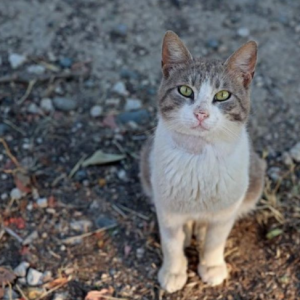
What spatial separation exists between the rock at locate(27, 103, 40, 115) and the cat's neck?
134 cm

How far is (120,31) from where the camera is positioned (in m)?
4.08

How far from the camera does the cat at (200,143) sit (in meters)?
2.35

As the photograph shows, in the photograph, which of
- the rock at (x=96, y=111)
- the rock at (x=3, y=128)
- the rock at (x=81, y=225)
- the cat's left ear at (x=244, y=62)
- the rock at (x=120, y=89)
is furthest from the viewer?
the rock at (x=120, y=89)

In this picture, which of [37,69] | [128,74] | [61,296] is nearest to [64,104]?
[37,69]

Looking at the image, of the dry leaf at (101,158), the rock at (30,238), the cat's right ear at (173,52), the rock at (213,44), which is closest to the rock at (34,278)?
the rock at (30,238)

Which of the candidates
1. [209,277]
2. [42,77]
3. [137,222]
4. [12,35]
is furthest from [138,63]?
[209,277]

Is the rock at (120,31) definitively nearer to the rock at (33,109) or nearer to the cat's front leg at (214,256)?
the rock at (33,109)

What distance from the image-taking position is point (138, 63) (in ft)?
12.8

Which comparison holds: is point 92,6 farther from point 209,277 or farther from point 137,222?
point 209,277

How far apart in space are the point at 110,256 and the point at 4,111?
3.80 ft

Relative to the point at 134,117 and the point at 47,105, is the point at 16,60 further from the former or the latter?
the point at 134,117

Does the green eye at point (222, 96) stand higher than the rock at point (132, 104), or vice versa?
the green eye at point (222, 96)

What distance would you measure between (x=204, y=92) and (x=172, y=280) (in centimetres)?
100

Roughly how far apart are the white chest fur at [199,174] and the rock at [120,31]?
1.65 m
